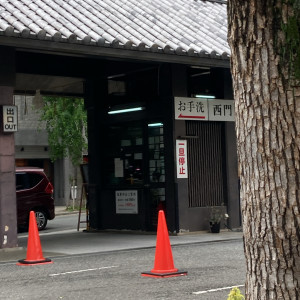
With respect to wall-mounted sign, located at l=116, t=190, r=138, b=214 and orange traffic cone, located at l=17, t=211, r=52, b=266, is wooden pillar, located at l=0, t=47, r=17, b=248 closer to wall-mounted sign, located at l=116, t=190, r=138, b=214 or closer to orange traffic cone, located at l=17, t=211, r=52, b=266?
orange traffic cone, located at l=17, t=211, r=52, b=266

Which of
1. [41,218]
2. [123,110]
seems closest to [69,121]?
[41,218]

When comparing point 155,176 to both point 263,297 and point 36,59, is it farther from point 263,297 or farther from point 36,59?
point 263,297

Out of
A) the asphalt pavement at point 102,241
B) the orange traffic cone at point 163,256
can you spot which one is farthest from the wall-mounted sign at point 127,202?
the orange traffic cone at point 163,256

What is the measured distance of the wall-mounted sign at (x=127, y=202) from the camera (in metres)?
18.7

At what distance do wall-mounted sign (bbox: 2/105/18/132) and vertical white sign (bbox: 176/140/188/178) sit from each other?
14.1ft

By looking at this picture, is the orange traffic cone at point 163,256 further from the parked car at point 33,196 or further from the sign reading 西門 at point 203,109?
the parked car at point 33,196

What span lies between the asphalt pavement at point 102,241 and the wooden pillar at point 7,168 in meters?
0.34

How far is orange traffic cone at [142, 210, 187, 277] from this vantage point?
1023cm

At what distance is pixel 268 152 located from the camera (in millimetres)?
4332

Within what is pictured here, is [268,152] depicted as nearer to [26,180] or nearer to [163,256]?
[163,256]

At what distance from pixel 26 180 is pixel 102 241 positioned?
21.1 feet

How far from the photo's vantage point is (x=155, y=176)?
18234 millimetres

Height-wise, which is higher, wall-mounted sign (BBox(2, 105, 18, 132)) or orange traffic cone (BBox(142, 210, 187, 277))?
wall-mounted sign (BBox(2, 105, 18, 132))

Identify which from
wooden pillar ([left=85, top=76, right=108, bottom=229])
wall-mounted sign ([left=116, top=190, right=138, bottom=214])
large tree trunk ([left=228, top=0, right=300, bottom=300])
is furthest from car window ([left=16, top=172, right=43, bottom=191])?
large tree trunk ([left=228, top=0, right=300, bottom=300])
